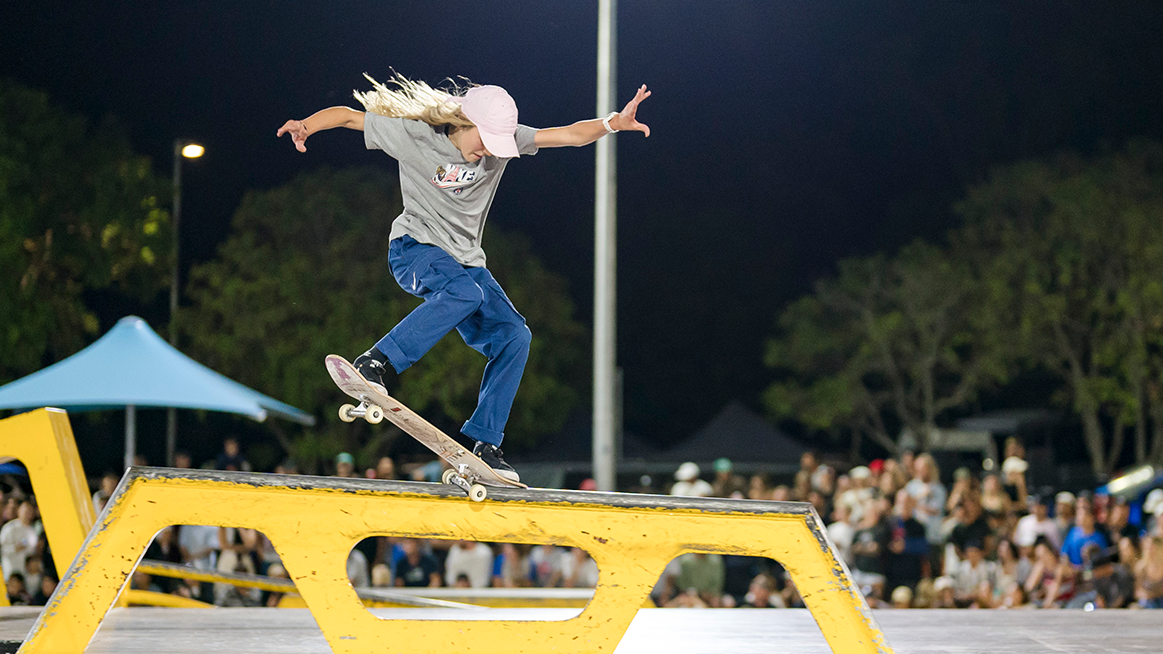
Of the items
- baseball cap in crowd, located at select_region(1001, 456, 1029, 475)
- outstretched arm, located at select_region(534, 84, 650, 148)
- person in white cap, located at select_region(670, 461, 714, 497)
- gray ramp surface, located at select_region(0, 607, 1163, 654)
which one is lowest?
gray ramp surface, located at select_region(0, 607, 1163, 654)

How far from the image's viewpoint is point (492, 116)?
417 centimetres

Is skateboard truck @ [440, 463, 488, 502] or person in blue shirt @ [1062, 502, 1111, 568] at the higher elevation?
skateboard truck @ [440, 463, 488, 502]

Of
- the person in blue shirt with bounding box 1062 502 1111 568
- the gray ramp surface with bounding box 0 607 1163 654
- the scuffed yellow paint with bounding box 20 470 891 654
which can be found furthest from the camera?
the person in blue shirt with bounding box 1062 502 1111 568

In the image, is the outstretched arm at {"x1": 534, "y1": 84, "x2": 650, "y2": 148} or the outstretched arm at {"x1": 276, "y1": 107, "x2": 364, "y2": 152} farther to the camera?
the outstretched arm at {"x1": 276, "y1": 107, "x2": 364, "y2": 152}

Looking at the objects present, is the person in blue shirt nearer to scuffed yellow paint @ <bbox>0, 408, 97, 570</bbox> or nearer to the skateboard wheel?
the skateboard wheel

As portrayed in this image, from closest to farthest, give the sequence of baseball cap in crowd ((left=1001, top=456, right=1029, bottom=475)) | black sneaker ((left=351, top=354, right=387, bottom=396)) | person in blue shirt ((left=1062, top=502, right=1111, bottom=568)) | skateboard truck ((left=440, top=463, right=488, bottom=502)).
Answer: skateboard truck ((left=440, top=463, right=488, bottom=502)) → black sneaker ((left=351, top=354, right=387, bottom=396)) → person in blue shirt ((left=1062, top=502, right=1111, bottom=568)) → baseball cap in crowd ((left=1001, top=456, right=1029, bottom=475))

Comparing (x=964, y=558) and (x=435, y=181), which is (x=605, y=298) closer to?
(x=964, y=558)

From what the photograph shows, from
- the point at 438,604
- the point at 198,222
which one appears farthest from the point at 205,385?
the point at 198,222

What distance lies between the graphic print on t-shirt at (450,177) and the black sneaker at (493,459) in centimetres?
104

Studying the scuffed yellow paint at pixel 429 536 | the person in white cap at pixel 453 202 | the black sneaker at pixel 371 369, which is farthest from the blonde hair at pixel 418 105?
the scuffed yellow paint at pixel 429 536

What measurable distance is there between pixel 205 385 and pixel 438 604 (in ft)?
16.6

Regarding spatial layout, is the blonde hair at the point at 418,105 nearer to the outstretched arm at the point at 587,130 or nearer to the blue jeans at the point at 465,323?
the outstretched arm at the point at 587,130

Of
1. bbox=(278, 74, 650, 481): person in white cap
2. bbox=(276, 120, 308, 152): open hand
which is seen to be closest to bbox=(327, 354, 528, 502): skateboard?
bbox=(278, 74, 650, 481): person in white cap

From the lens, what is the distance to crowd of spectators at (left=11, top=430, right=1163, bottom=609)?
8.99 m
